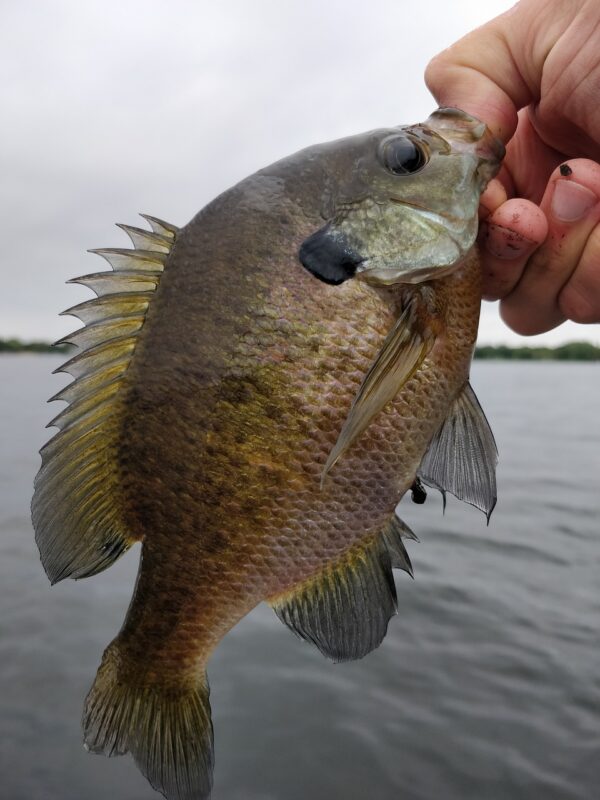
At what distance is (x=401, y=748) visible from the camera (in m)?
4.82

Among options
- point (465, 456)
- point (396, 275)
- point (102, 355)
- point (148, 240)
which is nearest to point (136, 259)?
point (148, 240)

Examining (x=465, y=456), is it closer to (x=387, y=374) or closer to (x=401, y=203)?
(x=387, y=374)

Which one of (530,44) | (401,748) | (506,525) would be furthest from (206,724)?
(506,525)

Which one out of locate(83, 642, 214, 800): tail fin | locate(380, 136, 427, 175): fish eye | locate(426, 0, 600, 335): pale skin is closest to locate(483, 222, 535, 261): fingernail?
locate(426, 0, 600, 335): pale skin

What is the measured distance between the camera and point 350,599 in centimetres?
202

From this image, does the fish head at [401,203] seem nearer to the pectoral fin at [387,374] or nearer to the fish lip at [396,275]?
the fish lip at [396,275]

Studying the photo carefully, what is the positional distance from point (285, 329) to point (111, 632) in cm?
569

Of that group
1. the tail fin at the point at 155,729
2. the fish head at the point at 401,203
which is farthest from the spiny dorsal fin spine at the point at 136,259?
the tail fin at the point at 155,729

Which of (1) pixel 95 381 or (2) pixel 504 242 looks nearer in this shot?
(1) pixel 95 381

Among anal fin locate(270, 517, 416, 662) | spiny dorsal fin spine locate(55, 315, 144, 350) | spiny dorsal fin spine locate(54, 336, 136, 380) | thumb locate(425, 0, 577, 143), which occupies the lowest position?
anal fin locate(270, 517, 416, 662)

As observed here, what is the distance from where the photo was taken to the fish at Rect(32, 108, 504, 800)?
182 cm

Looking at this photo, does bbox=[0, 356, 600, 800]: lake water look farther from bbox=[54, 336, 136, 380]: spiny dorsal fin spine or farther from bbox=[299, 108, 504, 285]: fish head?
bbox=[299, 108, 504, 285]: fish head

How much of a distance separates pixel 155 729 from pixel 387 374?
3.99 feet

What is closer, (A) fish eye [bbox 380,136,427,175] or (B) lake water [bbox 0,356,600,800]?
(A) fish eye [bbox 380,136,427,175]
